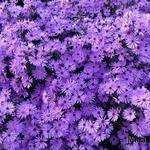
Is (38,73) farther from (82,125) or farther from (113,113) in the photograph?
(113,113)

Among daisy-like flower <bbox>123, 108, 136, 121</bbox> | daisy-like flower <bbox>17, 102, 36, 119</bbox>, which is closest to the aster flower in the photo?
daisy-like flower <bbox>123, 108, 136, 121</bbox>

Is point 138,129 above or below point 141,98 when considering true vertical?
below

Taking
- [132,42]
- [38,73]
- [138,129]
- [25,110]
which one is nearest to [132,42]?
[132,42]

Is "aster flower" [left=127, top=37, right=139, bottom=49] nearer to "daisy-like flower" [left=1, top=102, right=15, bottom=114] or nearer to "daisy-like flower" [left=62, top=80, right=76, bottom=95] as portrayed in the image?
"daisy-like flower" [left=62, top=80, right=76, bottom=95]

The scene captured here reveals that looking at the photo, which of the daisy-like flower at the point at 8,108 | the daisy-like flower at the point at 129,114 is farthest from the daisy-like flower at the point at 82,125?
the daisy-like flower at the point at 8,108

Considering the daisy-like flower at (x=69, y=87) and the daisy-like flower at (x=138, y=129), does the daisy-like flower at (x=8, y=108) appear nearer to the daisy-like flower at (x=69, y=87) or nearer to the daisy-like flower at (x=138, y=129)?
the daisy-like flower at (x=69, y=87)

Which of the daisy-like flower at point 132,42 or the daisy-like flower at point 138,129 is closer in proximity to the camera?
the daisy-like flower at point 138,129

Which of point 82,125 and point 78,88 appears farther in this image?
point 78,88
